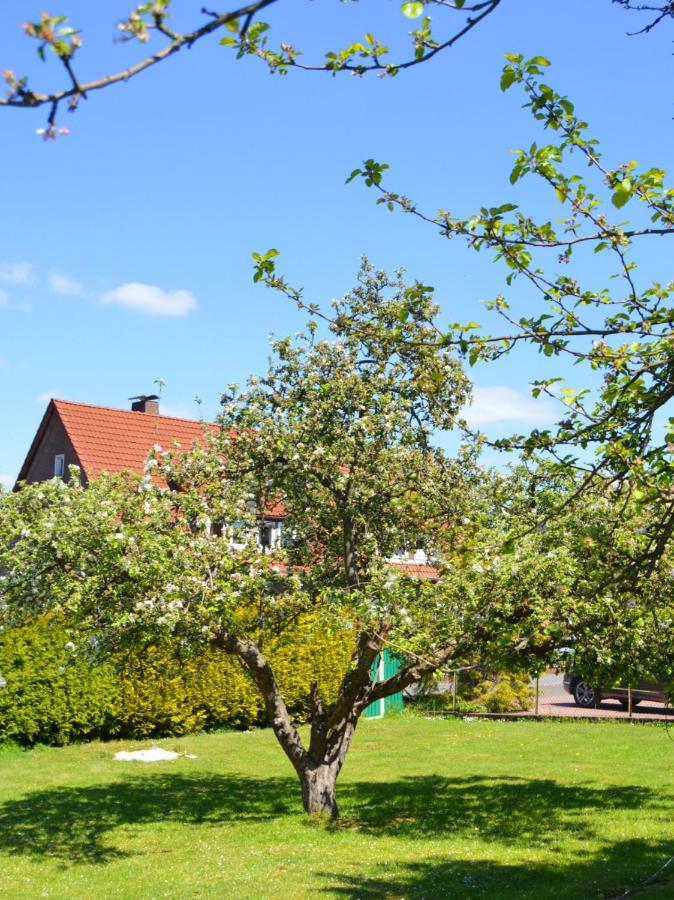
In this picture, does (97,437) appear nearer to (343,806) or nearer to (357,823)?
(343,806)

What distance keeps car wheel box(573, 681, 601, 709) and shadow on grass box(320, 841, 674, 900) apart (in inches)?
725

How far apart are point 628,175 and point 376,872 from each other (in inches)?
285

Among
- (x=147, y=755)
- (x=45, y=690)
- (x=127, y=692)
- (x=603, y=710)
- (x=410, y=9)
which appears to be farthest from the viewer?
(x=603, y=710)

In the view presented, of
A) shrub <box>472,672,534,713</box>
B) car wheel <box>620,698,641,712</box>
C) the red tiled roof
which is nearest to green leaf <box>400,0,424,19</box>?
shrub <box>472,672,534,713</box>

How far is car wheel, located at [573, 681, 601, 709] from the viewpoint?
2868cm

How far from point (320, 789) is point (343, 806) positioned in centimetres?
142

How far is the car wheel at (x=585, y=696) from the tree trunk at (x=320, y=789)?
17.0 m

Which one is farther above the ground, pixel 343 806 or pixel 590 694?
pixel 590 694

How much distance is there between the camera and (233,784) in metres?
16.8

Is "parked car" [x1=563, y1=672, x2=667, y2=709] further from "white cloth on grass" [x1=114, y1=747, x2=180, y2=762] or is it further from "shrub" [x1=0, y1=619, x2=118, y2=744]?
"shrub" [x1=0, y1=619, x2=118, y2=744]

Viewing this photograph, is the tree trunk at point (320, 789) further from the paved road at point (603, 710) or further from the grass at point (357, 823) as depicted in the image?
the paved road at point (603, 710)

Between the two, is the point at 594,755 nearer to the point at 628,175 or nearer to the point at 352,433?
the point at 352,433

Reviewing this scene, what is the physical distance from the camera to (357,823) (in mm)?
13180

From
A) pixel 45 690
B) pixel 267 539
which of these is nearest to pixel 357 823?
pixel 267 539
